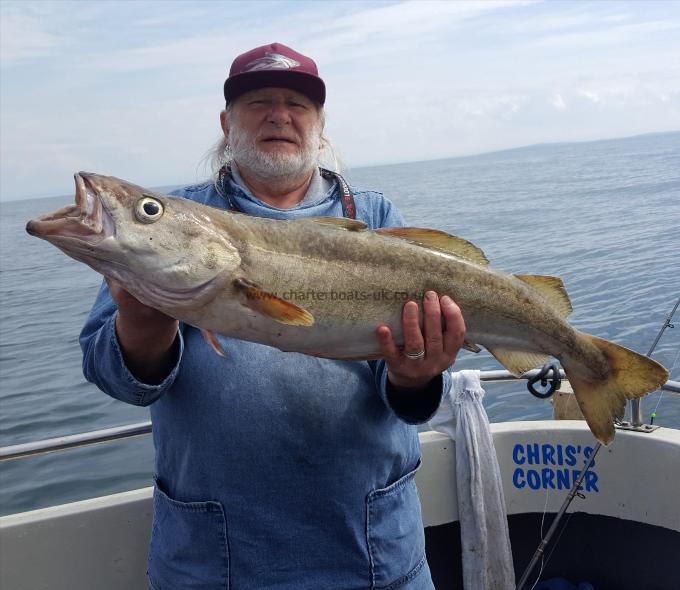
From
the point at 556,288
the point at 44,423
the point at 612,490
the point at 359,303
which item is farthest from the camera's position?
the point at 44,423

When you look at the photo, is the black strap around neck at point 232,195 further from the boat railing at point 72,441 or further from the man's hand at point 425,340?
the boat railing at point 72,441

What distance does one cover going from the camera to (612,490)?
440 cm

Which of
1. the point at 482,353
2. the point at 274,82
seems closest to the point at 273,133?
the point at 274,82

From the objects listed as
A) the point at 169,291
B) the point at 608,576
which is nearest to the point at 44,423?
the point at 608,576

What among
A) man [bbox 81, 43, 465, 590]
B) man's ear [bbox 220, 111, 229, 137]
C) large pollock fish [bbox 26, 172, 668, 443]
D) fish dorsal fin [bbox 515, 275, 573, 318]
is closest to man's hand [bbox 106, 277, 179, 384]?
man [bbox 81, 43, 465, 590]

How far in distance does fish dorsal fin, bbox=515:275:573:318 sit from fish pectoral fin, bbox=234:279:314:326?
44.1 inches

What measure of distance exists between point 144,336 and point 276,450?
694 millimetres

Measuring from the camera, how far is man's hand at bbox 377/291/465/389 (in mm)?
2611

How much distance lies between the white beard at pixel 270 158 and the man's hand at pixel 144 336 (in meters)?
0.95

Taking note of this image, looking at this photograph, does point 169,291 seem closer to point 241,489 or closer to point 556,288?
point 241,489

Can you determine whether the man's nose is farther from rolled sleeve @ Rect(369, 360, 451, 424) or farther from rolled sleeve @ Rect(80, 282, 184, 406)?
rolled sleeve @ Rect(369, 360, 451, 424)

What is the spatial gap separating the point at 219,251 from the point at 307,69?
3.97ft

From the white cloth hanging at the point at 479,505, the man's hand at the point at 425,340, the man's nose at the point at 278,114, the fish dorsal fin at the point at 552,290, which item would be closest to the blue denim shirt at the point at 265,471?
the man's hand at the point at 425,340

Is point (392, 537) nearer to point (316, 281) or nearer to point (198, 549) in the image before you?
point (198, 549)
